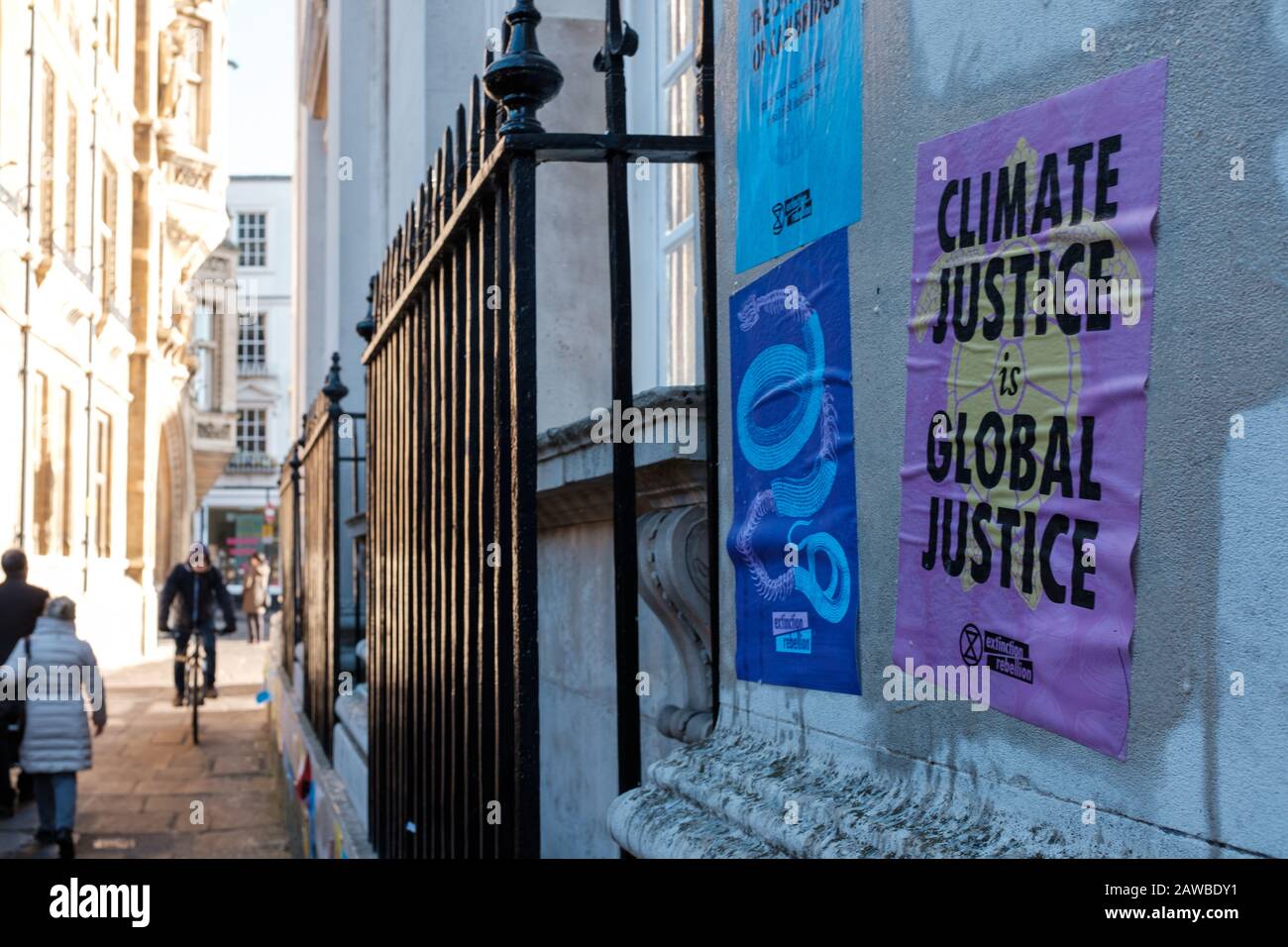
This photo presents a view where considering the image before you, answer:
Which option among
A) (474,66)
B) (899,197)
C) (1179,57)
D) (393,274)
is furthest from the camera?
(474,66)

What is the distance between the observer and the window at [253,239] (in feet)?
191

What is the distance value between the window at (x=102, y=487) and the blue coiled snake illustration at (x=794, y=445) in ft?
70.9

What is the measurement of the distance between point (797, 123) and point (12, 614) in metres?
8.61

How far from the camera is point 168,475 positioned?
33.7m

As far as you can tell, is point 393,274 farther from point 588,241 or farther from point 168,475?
point 168,475

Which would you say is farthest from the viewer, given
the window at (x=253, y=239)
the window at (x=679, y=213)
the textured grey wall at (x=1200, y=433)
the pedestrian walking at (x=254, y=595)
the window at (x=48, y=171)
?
the window at (x=253, y=239)

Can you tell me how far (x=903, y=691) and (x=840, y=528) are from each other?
281 millimetres

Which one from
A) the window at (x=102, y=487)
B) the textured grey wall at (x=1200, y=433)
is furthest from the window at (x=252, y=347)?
the textured grey wall at (x=1200, y=433)

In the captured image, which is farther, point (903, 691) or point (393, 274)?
point (393, 274)

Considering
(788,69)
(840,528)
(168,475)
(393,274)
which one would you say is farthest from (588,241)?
(168,475)

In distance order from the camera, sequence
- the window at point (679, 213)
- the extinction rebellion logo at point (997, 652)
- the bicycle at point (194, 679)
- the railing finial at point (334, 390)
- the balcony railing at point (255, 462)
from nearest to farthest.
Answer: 1. the extinction rebellion logo at point (997, 652)
2. the window at point (679, 213)
3. the railing finial at point (334, 390)
4. the bicycle at point (194, 679)
5. the balcony railing at point (255, 462)

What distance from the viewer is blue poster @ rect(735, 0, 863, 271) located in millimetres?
2090

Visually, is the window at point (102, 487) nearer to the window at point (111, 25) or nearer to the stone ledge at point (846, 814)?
the window at point (111, 25)
